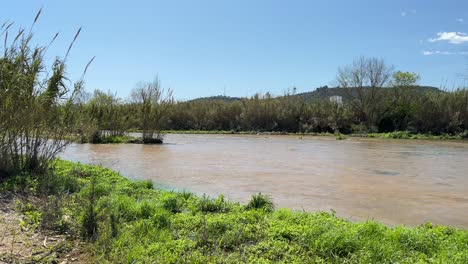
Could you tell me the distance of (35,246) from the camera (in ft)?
13.6

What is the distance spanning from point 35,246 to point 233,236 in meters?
1.96

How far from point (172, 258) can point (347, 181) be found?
21.2ft

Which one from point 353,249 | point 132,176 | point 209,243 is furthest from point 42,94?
point 353,249

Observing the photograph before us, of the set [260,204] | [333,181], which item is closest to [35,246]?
[260,204]

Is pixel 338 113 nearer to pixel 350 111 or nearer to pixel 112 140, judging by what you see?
pixel 350 111

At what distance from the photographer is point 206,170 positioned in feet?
36.1

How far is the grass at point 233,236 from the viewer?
4027mm

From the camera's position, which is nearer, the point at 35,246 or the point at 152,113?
the point at 35,246

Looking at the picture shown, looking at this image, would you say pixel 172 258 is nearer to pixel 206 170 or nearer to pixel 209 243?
pixel 209 243

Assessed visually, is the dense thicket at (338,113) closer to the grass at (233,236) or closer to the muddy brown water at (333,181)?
Answer: the muddy brown water at (333,181)

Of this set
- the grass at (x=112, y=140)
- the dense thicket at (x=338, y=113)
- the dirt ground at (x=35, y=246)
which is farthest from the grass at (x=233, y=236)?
the dense thicket at (x=338, y=113)

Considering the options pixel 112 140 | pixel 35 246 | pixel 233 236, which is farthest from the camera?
pixel 112 140

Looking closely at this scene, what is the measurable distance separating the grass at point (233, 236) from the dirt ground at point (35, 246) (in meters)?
0.15

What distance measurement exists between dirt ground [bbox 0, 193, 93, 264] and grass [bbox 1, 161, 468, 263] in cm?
15
